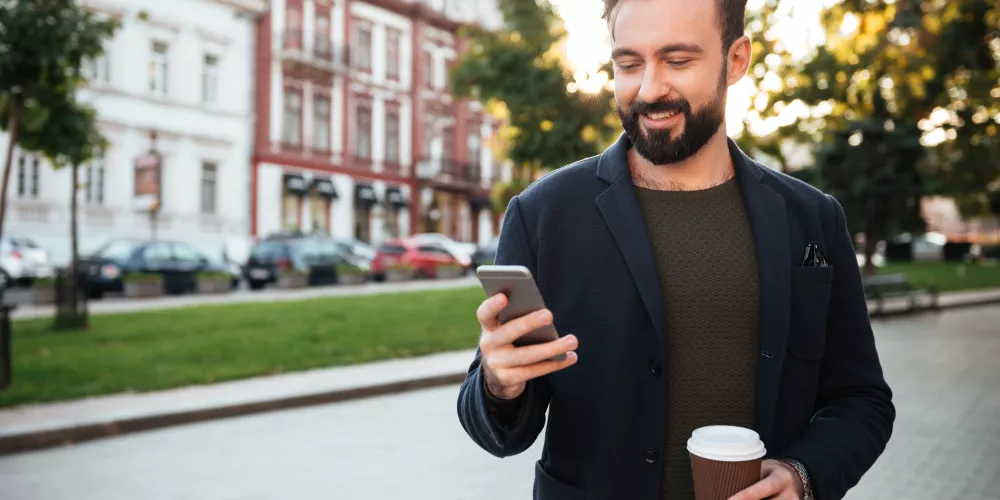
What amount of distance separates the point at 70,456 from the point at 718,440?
728 cm

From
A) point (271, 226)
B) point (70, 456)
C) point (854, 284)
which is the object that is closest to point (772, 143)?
point (70, 456)

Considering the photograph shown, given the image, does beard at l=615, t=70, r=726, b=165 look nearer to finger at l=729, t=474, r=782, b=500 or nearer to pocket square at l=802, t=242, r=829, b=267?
pocket square at l=802, t=242, r=829, b=267

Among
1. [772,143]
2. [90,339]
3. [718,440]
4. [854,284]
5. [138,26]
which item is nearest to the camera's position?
[718,440]

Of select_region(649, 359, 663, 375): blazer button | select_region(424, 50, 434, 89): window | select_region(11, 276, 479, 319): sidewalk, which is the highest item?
select_region(424, 50, 434, 89): window

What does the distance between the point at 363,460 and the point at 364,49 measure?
40.4 m

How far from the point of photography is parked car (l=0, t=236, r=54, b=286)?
23688mm

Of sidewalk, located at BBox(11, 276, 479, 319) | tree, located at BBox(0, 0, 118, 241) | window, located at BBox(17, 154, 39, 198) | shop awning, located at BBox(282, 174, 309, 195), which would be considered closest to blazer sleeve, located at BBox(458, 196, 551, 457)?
tree, located at BBox(0, 0, 118, 241)

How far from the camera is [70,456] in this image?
780 cm

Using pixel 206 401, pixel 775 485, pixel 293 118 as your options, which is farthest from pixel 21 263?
pixel 775 485

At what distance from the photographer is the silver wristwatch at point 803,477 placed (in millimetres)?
1907

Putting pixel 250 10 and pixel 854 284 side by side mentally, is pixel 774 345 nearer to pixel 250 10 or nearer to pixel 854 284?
pixel 854 284

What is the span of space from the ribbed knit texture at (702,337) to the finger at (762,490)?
0.21 m

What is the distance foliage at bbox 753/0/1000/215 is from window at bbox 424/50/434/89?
115 ft

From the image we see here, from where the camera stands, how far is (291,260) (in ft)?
88.9
